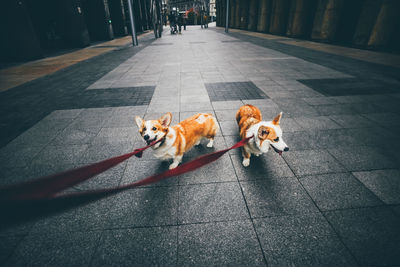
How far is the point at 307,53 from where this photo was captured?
12.8 meters

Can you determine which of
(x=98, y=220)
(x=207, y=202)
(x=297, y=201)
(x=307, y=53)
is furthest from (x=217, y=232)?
(x=307, y=53)

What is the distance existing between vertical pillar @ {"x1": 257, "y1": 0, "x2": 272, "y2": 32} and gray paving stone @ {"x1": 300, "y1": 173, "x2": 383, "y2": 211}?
2697 centimetres

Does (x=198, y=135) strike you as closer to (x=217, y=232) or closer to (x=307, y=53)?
(x=217, y=232)

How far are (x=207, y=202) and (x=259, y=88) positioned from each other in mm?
5497

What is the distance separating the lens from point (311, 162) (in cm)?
350

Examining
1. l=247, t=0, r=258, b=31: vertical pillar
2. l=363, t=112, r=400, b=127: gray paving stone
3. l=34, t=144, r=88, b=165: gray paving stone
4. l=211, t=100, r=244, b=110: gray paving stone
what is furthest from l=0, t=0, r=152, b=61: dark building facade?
l=247, t=0, r=258, b=31: vertical pillar

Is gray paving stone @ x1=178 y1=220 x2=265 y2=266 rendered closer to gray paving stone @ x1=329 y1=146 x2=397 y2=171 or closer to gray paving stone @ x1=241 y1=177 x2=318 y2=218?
gray paving stone @ x1=241 y1=177 x2=318 y2=218

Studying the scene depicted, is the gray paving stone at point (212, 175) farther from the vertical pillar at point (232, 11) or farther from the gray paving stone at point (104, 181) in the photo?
the vertical pillar at point (232, 11)

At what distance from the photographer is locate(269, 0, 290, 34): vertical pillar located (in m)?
20.7

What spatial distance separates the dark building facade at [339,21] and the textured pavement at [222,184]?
7958 mm

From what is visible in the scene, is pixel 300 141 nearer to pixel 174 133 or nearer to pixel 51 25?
pixel 174 133

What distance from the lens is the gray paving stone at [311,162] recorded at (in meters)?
3.30

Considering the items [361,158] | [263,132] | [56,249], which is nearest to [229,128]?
[263,132]

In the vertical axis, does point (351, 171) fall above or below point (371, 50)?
below
